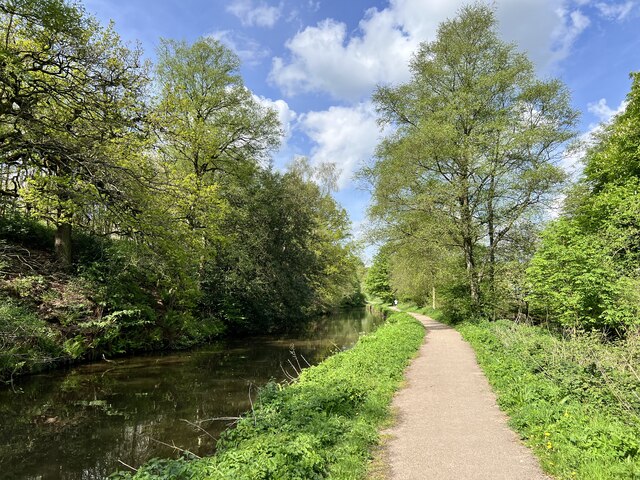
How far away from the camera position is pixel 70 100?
1059 cm

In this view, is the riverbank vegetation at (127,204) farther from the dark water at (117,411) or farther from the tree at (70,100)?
the dark water at (117,411)

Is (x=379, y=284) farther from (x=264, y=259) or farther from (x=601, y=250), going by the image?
(x=601, y=250)

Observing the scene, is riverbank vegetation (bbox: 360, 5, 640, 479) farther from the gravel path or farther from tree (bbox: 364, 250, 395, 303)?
tree (bbox: 364, 250, 395, 303)

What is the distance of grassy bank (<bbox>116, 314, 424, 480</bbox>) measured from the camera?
4641mm

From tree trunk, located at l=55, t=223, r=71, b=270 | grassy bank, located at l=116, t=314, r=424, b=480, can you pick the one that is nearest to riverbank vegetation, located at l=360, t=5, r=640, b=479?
grassy bank, located at l=116, t=314, r=424, b=480

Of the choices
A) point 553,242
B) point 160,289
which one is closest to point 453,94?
point 553,242

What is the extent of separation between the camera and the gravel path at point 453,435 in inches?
199

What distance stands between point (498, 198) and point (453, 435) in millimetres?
17382

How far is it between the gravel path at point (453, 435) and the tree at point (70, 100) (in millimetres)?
8743

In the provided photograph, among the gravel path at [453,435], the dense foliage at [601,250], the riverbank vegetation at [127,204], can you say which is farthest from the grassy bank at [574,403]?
the riverbank vegetation at [127,204]

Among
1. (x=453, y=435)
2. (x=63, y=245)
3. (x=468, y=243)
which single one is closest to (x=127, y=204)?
(x=63, y=245)

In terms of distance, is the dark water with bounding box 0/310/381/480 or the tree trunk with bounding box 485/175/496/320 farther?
the tree trunk with bounding box 485/175/496/320

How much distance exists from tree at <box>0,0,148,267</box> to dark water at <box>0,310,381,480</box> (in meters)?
5.06

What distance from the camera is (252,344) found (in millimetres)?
21719
